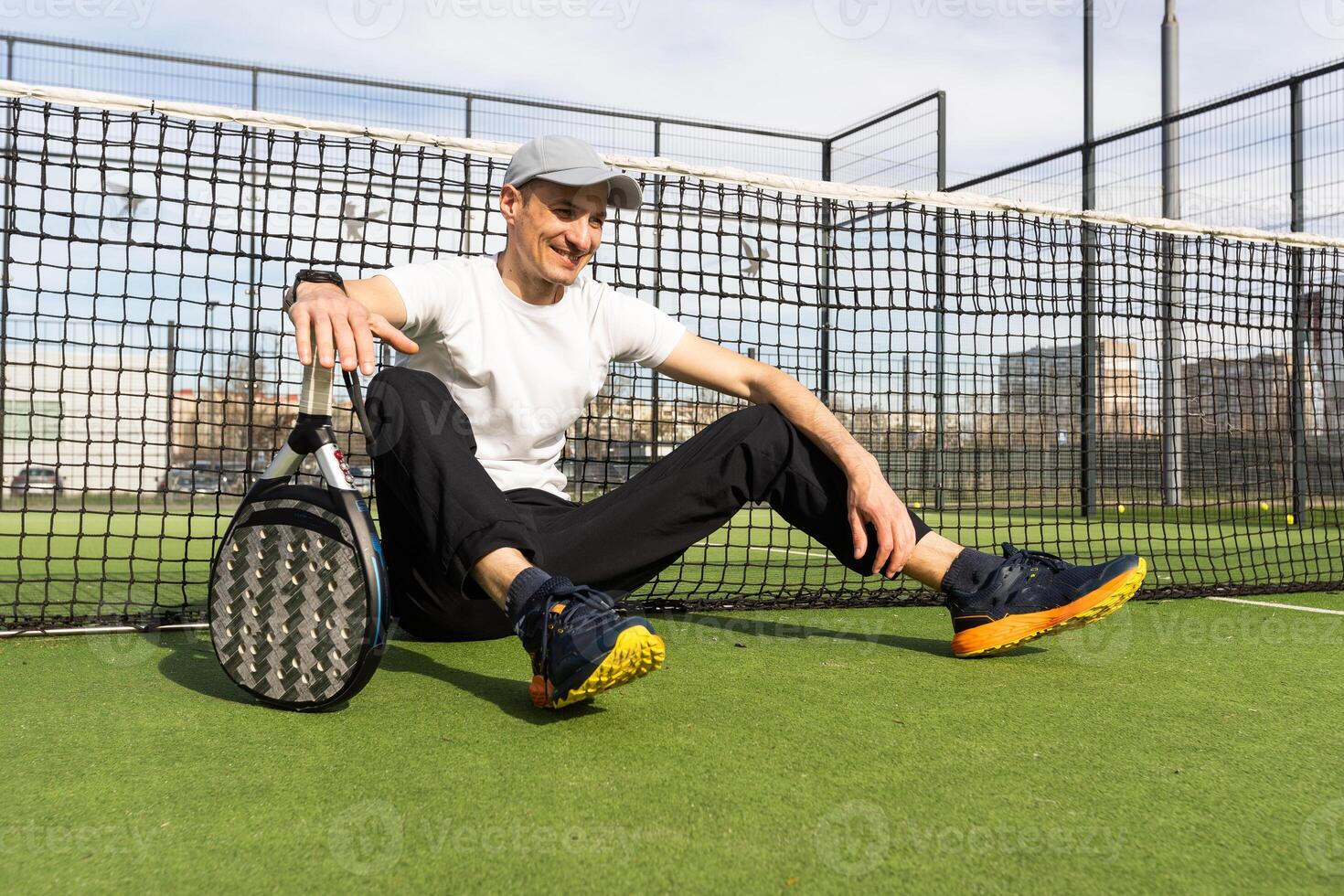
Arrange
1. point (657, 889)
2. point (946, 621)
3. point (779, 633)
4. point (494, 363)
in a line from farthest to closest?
point (946, 621) → point (779, 633) → point (494, 363) → point (657, 889)

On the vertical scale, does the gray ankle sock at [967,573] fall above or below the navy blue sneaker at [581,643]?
above

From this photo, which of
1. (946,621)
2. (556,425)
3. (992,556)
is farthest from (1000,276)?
(556,425)

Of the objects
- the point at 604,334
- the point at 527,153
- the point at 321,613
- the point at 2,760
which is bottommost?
the point at 2,760

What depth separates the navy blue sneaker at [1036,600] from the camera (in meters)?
1.98

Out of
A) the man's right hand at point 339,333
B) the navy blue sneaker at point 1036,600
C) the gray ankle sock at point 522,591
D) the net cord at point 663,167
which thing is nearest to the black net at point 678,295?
the net cord at point 663,167

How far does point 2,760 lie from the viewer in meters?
1.40

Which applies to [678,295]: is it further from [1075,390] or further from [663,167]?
[1075,390]

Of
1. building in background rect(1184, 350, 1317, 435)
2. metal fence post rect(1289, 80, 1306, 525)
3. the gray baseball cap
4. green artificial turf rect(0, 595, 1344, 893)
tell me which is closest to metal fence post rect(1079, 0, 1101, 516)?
building in background rect(1184, 350, 1317, 435)

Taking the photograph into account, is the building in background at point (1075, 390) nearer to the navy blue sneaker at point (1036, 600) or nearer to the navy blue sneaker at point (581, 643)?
the navy blue sneaker at point (1036, 600)

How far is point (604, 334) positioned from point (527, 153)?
0.41 metres

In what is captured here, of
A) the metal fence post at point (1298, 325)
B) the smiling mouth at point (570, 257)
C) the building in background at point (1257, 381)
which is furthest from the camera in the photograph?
the building in background at point (1257, 381)

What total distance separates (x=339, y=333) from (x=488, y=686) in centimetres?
75

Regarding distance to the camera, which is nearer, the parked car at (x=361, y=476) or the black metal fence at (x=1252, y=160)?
the parked car at (x=361, y=476)

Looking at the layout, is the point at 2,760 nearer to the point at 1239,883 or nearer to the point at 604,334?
the point at 604,334
